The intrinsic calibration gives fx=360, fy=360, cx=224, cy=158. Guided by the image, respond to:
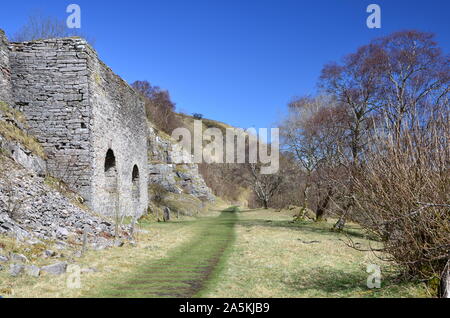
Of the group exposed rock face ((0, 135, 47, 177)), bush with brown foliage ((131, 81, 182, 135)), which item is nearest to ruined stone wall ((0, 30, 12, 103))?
exposed rock face ((0, 135, 47, 177))

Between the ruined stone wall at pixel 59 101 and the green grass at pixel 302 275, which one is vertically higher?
the ruined stone wall at pixel 59 101

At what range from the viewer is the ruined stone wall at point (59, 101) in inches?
531

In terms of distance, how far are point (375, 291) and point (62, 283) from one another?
4.98m

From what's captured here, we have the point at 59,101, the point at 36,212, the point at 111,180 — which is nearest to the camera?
the point at 36,212

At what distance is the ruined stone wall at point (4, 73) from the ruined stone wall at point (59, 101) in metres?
0.18

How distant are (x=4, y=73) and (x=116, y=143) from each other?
5.06 meters

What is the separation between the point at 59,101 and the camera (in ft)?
44.9

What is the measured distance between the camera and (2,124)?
1205cm

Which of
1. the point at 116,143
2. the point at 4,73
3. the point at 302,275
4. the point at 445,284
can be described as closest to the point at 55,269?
the point at 302,275

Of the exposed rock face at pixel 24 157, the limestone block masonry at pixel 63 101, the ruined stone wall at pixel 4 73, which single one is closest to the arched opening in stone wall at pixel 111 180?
the limestone block masonry at pixel 63 101

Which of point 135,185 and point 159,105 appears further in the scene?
point 159,105

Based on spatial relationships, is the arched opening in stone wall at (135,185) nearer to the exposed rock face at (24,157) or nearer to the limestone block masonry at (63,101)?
the limestone block masonry at (63,101)

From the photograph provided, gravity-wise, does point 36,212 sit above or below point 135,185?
below

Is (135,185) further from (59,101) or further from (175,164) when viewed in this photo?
(175,164)
